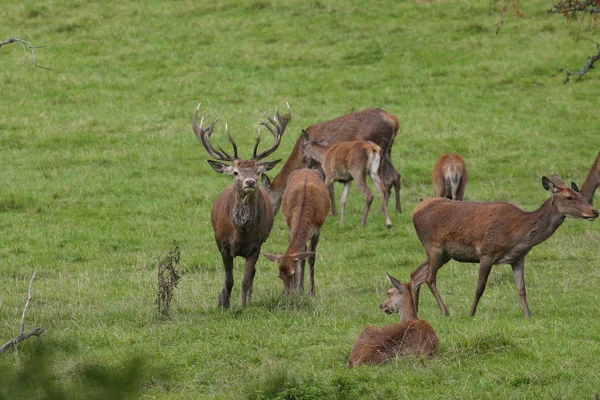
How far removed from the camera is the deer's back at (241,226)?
9.84 m

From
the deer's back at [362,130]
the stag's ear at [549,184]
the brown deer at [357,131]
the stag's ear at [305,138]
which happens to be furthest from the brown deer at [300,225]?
the deer's back at [362,130]

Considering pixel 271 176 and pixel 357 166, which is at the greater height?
pixel 357 166

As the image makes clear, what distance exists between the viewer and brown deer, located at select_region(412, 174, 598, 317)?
9359 millimetres

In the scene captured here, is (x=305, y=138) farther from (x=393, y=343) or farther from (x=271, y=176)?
(x=393, y=343)

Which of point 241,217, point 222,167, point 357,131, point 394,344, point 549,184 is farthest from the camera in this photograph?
point 357,131

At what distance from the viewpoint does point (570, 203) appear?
9.36 meters

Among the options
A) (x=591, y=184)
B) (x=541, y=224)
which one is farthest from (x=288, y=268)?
(x=591, y=184)

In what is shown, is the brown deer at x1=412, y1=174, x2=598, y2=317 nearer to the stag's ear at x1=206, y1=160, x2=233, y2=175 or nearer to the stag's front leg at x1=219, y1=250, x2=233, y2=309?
the stag's front leg at x1=219, y1=250, x2=233, y2=309

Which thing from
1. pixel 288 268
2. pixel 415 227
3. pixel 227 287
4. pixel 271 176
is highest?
pixel 415 227

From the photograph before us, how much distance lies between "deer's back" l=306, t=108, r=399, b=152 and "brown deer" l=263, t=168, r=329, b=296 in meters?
5.26

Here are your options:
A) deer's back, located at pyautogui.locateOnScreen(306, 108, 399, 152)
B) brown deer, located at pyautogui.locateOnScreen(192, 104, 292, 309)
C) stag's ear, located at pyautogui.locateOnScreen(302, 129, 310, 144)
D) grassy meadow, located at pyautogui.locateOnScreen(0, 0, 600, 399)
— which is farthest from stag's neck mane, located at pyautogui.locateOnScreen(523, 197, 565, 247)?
deer's back, located at pyautogui.locateOnScreen(306, 108, 399, 152)

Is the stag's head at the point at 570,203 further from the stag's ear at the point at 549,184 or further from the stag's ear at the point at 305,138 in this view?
the stag's ear at the point at 305,138

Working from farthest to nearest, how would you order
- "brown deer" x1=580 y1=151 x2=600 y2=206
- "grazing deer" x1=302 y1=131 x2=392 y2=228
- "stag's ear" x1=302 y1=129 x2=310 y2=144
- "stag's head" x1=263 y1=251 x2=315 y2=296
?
"stag's ear" x1=302 y1=129 x2=310 y2=144
"grazing deer" x1=302 y1=131 x2=392 y2=228
"brown deer" x1=580 y1=151 x2=600 y2=206
"stag's head" x1=263 y1=251 x2=315 y2=296

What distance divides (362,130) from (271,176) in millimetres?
2158
